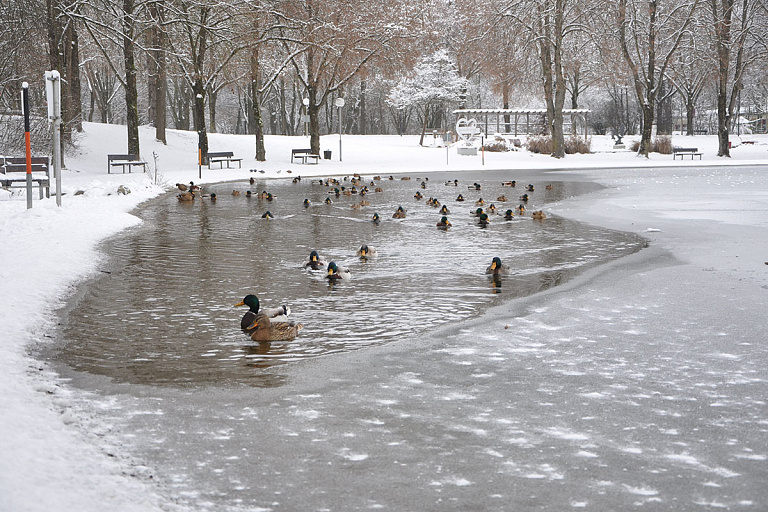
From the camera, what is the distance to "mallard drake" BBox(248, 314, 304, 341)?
24.7 ft

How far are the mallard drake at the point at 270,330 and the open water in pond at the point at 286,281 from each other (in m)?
0.10

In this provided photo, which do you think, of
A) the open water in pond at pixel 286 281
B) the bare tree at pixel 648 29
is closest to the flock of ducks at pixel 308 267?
the open water in pond at pixel 286 281

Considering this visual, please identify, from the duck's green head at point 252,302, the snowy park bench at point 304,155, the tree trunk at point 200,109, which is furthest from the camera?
the snowy park bench at point 304,155

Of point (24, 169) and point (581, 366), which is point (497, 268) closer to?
point (581, 366)

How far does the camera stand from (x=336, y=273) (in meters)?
10.6

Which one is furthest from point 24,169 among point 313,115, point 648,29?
point 648,29

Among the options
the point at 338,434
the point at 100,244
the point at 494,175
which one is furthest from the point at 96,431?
the point at 494,175

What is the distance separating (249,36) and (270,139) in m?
23.6

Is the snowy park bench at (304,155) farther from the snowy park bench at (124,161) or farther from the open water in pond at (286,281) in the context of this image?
the open water in pond at (286,281)

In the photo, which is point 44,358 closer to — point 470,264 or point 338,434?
point 338,434

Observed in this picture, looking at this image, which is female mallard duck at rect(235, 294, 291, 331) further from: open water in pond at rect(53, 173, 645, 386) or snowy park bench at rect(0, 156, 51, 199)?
snowy park bench at rect(0, 156, 51, 199)

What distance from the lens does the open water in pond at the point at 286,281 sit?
7.15 meters

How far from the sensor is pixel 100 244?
44.2ft

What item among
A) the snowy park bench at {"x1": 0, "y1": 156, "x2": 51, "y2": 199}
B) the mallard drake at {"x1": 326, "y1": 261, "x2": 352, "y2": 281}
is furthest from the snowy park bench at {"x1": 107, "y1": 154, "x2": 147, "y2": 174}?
the mallard drake at {"x1": 326, "y1": 261, "x2": 352, "y2": 281}
